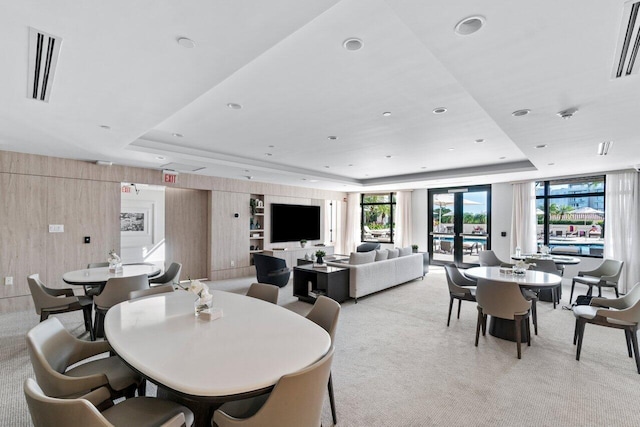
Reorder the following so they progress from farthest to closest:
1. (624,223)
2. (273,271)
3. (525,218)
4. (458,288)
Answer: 1. (525,218)
2. (624,223)
3. (273,271)
4. (458,288)

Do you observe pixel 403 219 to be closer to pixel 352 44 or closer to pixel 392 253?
pixel 392 253

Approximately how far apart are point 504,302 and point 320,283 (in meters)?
2.82

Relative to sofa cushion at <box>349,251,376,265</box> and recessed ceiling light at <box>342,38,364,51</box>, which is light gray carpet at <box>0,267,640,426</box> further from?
recessed ceiling light at <box>342,38,364,51</box>

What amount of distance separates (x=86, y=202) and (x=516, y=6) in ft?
22.0

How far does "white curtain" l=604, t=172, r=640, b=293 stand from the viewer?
6.33 metres

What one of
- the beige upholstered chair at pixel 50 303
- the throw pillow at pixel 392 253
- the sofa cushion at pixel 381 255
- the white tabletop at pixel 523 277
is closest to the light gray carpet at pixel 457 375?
the beige upholstered chair at pixel 50 303

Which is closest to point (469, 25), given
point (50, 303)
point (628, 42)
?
point (628, 42)

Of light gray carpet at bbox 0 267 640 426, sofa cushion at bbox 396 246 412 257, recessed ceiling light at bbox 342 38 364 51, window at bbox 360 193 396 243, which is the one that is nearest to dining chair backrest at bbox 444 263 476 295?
light gray carpet at bbox 0 267 640 426

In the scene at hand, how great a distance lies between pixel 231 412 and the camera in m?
1.55

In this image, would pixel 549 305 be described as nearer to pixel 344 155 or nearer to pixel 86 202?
pixel 344 155

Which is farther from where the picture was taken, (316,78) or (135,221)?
(135,221)

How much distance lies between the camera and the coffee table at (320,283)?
5.18 metres

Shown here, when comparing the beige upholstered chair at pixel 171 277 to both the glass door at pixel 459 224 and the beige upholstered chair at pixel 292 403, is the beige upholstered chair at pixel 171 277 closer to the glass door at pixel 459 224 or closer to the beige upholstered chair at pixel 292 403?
the beige upholstered chair at pixel 292 403

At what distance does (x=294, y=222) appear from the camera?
30.5ft
